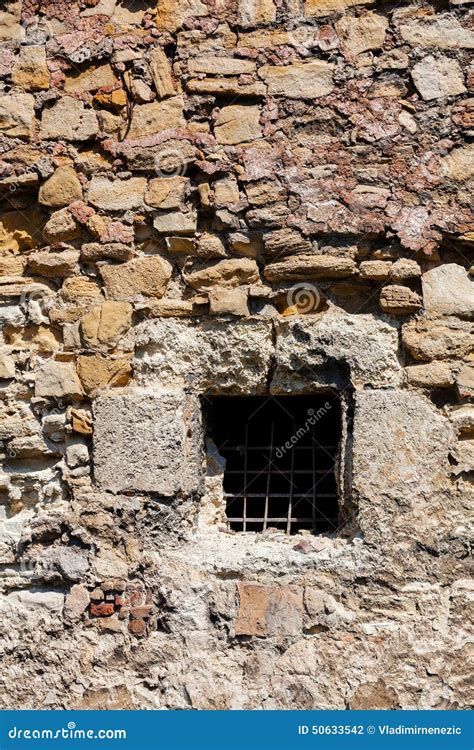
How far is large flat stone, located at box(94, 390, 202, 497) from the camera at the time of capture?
10.7 feet

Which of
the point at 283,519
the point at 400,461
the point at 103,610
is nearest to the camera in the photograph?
the point at 400,461

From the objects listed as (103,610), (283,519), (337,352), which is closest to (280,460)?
(283,519)

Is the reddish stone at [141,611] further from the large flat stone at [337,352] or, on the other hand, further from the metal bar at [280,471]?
the large flat stone at [337,352]

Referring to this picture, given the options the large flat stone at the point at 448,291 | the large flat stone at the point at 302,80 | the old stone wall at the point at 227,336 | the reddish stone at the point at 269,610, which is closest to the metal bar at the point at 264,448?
the old stone wall at the point at 227,336

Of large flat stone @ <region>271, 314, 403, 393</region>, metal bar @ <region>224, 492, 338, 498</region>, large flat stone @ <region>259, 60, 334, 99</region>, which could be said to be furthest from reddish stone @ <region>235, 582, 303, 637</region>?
large flat stone @ <region>259, 60, 334, 99</region>

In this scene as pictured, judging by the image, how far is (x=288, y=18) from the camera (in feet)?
11.0

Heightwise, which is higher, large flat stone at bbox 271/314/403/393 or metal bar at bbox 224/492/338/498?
large flat stone at bbox 271/314/403/393

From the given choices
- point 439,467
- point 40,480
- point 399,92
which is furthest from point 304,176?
point 40,480

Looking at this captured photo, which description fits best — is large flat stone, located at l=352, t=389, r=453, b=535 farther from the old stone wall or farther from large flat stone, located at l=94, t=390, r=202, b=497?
large flat stone, located at l=94, t=390, r=202, b=497

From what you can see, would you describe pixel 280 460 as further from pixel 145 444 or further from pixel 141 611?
pixel 141 611

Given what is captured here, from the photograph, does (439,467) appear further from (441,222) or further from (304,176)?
(304,176)

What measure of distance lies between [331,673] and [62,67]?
268 cm

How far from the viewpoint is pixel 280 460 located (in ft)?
11.3

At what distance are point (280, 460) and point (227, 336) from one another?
1.89 feet
